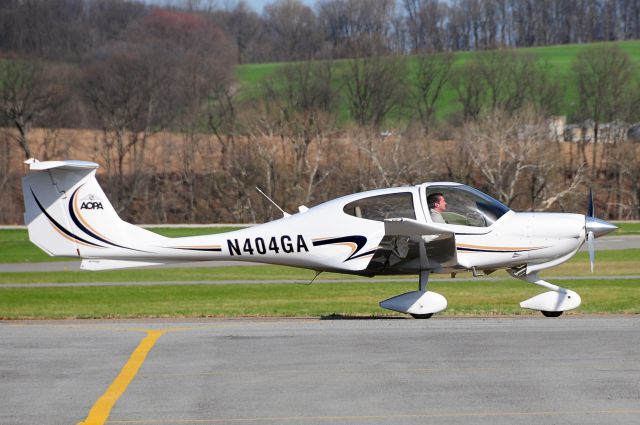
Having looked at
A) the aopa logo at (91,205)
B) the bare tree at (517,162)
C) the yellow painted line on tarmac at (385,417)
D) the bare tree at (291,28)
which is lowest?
the bare tree at (517,162)

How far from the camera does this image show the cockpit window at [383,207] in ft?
53.0

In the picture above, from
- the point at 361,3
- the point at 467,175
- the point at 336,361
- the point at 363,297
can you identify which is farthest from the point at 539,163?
the point at 361,3

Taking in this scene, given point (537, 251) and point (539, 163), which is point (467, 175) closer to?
point (539, 163)

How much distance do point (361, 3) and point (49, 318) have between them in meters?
131

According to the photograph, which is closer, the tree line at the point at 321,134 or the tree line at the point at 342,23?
the tree line at the point at 321,134

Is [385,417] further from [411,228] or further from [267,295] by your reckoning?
[267,295]

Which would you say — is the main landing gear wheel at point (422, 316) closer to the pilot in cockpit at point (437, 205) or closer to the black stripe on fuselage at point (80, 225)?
the pilot in cockpit at point (437, 205)

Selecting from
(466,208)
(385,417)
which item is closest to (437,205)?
(466,208)

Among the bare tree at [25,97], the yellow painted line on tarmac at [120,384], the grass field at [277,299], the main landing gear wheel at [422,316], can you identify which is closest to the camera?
the yellow painted line on tarmac at [120,384]

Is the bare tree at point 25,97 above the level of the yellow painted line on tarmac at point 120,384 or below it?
above

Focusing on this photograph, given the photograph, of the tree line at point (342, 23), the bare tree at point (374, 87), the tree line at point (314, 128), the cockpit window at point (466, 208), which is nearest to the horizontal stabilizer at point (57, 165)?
the cockpit window at point (466, 208)

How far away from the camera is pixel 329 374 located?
11.0 metres

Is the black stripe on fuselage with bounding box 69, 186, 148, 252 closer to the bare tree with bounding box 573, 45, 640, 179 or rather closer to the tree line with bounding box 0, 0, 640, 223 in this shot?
the tree line with bounding box 0, 0, 640, 223

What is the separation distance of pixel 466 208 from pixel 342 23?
427ft
